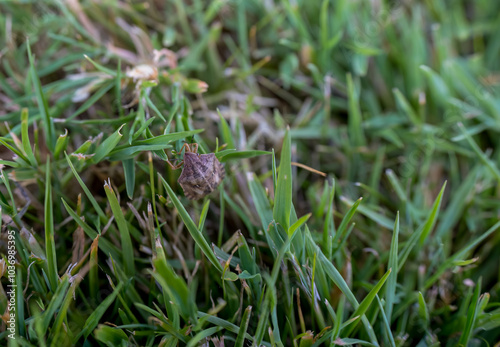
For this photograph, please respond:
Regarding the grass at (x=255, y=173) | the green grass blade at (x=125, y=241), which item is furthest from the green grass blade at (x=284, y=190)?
the green grass blade at (x=125, y=241)

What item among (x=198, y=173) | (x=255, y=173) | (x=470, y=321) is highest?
(x=198, y=173)

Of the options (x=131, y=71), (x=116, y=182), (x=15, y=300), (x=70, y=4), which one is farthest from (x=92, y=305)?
(x=70, y=4)

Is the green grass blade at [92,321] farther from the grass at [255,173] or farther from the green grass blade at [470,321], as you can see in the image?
the green grass blade at [470,321]

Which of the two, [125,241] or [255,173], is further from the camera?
[255,173]

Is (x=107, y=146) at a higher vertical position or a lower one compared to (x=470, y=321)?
higher

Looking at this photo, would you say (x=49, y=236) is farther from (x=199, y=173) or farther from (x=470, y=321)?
(x=470, y=321)

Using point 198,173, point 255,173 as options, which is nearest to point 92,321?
point 198,173

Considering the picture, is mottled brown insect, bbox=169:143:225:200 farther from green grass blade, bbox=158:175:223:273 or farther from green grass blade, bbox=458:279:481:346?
green grass blade, bbox=458:279:481:346
